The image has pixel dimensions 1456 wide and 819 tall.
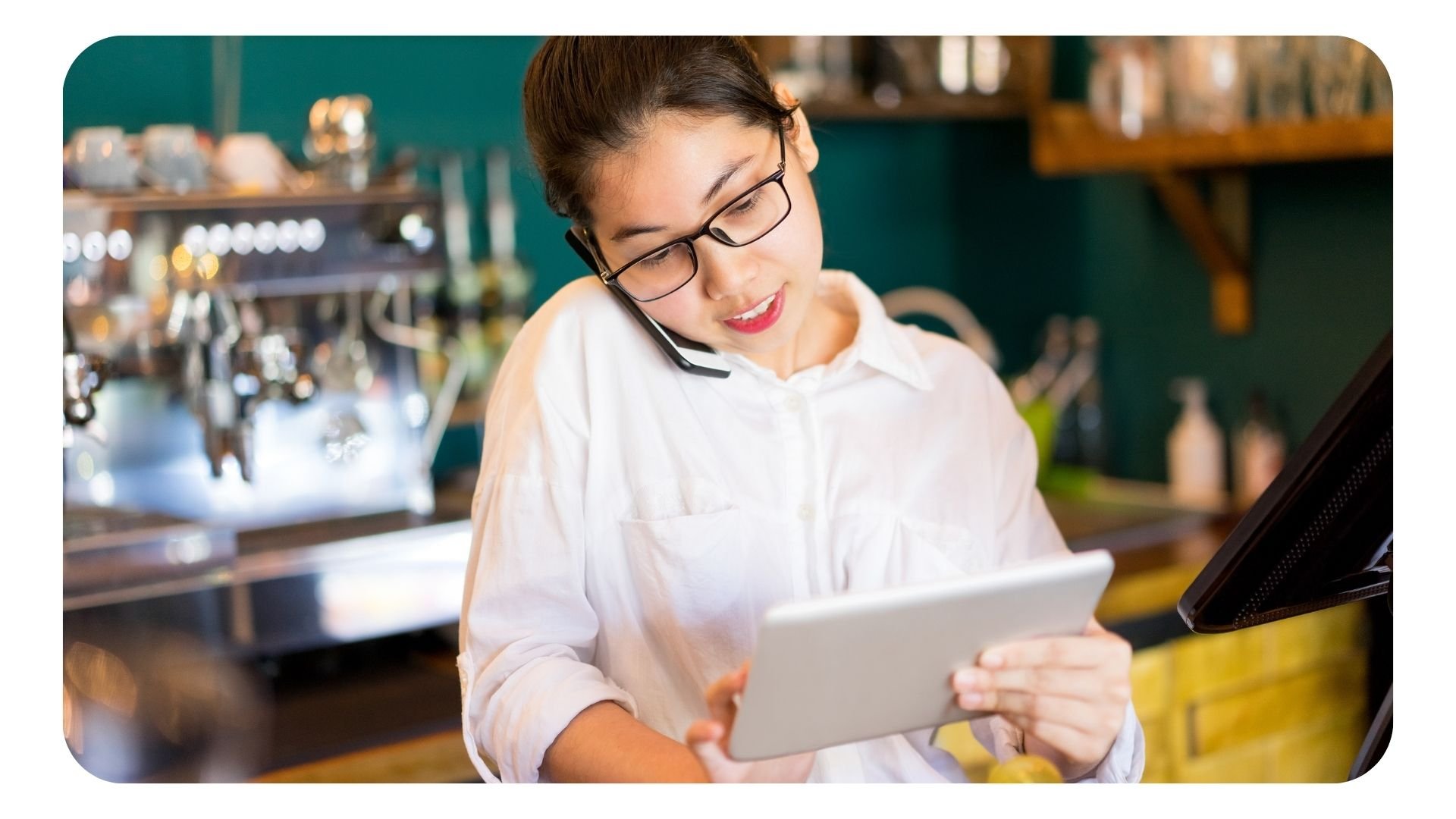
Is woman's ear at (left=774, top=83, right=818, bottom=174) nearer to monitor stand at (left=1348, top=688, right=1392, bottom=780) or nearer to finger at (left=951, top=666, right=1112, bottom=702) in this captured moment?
finger at (left=951, top=666, right=1112, bottom=702)

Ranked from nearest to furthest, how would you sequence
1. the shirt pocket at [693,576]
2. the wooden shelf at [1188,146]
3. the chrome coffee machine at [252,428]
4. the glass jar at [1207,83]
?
the shirt pocket at [693,576]
the chrome coffee machine at [252,428]
the wooden shelf at [1188,146]
the glass jar at [1207,83]

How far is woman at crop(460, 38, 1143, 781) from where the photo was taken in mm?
1038

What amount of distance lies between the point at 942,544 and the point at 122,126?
50.7 inches

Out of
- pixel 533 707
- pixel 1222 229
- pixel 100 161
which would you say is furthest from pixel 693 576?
pixel 1222 229

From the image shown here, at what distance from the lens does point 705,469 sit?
1173 millimetres

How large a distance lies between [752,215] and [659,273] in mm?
81

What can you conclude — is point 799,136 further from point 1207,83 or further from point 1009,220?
point 1009,220

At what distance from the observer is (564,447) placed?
110 centimetres

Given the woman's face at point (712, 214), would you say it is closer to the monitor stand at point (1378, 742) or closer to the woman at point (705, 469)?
the woman at point (705, 469)

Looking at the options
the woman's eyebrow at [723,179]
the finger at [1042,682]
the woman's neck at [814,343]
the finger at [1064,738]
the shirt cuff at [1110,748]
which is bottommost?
the shirt cuff at [1110,748]

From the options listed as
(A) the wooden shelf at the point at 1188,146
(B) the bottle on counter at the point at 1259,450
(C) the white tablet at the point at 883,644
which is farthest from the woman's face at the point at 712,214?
(B) the bottle on counter at the point at 1259,450

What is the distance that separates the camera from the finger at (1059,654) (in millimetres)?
979

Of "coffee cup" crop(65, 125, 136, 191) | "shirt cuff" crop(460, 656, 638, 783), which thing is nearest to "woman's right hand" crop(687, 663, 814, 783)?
"shirt cuff" crop(460, 656, 638, 783)
